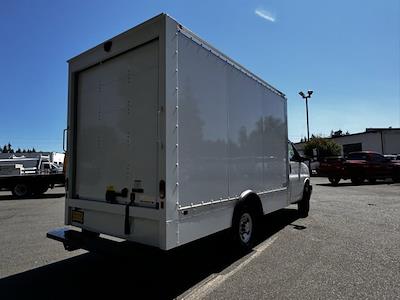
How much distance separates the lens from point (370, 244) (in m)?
6.12

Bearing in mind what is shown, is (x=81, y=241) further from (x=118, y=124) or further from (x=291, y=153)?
(x=291, y=153)

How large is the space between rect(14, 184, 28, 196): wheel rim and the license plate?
14171 millimetres

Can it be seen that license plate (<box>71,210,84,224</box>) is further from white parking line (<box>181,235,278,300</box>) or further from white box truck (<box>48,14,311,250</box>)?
white parking line (<box>181,235,278,300</box>)

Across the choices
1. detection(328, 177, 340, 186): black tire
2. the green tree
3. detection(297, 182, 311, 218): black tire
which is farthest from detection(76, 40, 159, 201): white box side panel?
the green tree

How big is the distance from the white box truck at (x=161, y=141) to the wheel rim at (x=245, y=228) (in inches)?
0.7

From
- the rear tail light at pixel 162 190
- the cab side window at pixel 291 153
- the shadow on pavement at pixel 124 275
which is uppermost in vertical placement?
the cab side window at pixel 291 153

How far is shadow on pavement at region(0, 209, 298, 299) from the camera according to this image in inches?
157

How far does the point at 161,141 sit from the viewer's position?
12.5 ft

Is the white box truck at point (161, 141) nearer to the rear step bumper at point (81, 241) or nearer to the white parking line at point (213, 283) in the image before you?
the rear step bumper at point (81, 241)

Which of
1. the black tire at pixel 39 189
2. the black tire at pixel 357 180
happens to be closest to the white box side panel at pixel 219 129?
the black tire at pixel 39 189

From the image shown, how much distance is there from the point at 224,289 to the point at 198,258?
144cm

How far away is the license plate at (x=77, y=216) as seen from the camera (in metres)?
4.90

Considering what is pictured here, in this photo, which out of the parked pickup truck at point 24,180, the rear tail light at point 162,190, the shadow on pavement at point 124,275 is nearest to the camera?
the rear tail light at point 162,190

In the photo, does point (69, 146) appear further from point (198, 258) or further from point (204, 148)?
point (198, 258)
